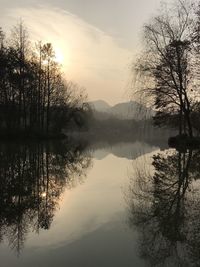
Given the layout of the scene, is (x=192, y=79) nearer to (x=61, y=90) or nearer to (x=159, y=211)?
(x=159, y=211)

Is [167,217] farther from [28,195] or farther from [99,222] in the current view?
[28,195]

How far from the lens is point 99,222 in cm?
917

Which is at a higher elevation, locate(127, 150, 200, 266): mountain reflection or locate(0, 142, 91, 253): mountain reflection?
locate(127, 150, 200, 266): mountain reflection

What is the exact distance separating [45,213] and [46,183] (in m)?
4.75

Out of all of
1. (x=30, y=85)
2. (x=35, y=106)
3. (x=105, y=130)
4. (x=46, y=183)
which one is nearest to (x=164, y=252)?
(x=46, y=183)

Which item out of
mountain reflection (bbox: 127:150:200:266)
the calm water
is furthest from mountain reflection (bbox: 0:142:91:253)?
mountain reflection (bbox: 127:150:200:266)

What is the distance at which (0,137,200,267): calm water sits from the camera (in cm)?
663

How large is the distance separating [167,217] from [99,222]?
149 centimetres

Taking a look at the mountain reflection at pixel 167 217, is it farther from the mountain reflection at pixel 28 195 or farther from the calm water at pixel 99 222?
the mountain reflection at pixel 28 195

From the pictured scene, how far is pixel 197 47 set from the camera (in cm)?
3097

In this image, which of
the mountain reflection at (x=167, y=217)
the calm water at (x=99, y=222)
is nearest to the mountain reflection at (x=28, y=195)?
the calm water at (x=99, y=222)

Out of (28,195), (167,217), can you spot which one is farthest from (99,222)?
(28,195)

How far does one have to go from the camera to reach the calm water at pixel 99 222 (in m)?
6.63

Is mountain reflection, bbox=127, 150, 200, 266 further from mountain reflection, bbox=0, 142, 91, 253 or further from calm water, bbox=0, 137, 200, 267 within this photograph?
mountain reflection, bbox=0, 142, 91, 253
